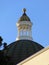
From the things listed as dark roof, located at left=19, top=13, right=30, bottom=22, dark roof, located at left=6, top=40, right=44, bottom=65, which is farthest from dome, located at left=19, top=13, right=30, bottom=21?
dark roof, located at left=6, top=40, right=44, bottom=65

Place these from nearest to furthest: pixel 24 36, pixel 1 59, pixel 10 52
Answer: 1. pixel 1 59
2. pixel 10 52
3. pixel 24 36

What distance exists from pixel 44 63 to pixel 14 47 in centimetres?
2498

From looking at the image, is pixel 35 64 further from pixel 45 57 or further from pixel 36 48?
pixel 36 48

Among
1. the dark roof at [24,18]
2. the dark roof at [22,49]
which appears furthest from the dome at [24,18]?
the dark roof at [22,49]

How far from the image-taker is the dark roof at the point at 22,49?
52975mm

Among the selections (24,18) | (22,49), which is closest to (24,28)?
(24,18)

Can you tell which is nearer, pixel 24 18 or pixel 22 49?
pixel 22 49

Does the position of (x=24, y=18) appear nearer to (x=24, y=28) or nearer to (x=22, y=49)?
(x=24, y=28)

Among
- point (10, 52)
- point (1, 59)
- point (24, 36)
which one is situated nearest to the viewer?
point (1, 59)

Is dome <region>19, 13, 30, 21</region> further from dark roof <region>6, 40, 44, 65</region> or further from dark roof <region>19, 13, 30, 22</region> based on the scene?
dark roof <region>6, 40, 44, 65</region>

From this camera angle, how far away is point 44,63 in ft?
106

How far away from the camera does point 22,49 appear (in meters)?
56.3

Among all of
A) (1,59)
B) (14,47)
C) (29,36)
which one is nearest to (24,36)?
(29,36)

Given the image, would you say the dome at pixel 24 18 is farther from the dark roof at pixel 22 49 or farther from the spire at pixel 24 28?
the dark roof at pixel 22 49
